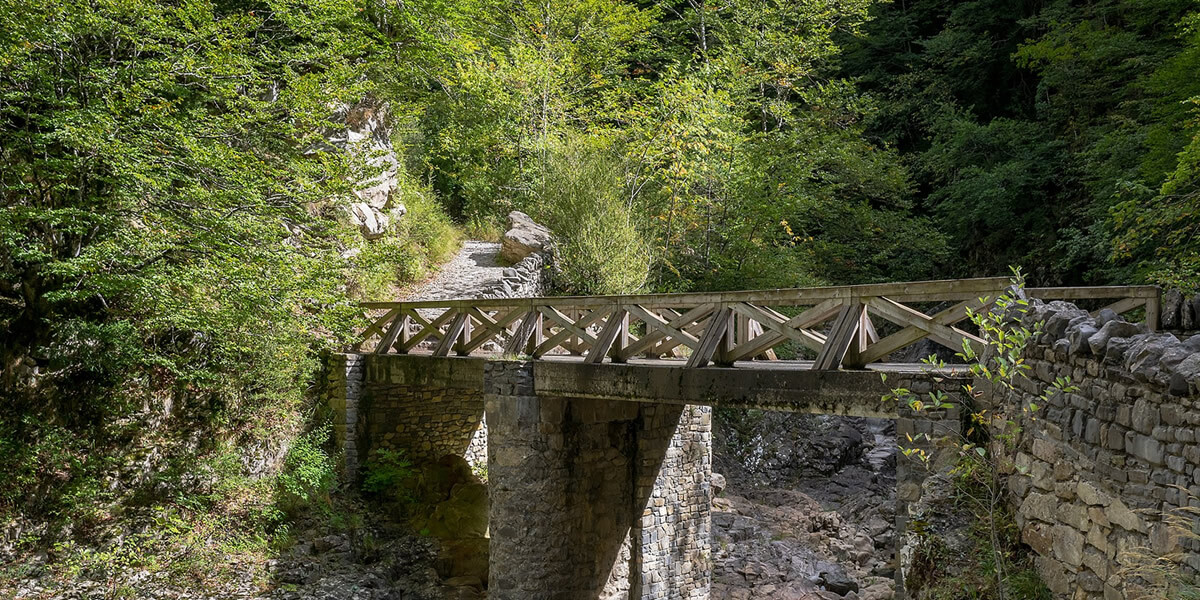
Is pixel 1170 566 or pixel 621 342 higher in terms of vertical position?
pixel 621 342

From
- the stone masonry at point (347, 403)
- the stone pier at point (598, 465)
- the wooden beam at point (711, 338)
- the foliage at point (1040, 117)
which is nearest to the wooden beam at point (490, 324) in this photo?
the stone pier at point (598, 465)

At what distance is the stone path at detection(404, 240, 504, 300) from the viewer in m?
13.9

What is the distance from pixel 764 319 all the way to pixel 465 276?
32.0 ft

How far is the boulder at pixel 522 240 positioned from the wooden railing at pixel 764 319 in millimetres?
5113

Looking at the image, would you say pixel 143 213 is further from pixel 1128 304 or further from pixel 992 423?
pixel 1128 304

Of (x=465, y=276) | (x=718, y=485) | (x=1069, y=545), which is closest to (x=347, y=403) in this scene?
(x=465, y=276)

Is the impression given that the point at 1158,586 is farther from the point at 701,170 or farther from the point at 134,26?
the point at 701,170

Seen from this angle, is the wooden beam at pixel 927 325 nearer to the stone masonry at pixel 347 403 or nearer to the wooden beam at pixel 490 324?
the wooden beam at pixel 490 324

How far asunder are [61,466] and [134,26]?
15.5ft

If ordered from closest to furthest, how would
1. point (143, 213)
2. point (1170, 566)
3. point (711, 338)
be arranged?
point (1170, 566) < point (711, 338) < point (143, 213)

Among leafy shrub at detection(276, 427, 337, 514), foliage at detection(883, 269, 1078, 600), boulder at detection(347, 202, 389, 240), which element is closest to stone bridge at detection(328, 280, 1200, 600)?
foliage at detection(883, 269, 1078, 600)

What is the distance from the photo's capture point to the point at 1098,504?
133 inches

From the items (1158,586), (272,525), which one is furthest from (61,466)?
(1158,586)

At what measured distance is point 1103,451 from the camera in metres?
3.34
